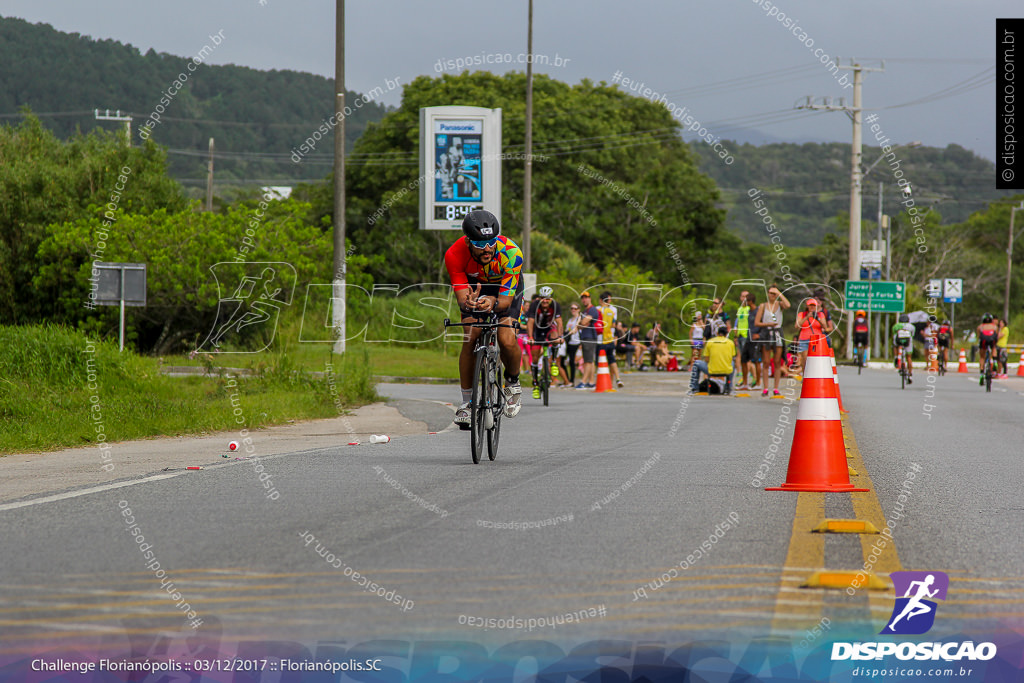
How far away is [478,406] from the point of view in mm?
9703

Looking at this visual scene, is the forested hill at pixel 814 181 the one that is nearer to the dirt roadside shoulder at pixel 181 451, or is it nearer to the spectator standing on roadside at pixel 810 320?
the spectator standing on roadside at pixel 810 320

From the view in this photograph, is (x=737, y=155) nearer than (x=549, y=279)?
No

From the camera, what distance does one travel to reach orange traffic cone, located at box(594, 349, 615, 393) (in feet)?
79.8

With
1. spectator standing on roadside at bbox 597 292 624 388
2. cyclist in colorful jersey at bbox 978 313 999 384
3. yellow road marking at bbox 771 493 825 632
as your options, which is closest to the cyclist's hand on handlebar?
yellow road marking at bbox 771 493 825 632

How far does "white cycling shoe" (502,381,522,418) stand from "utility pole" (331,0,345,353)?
16.0m

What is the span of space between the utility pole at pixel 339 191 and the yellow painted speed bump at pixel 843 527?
2050 cm

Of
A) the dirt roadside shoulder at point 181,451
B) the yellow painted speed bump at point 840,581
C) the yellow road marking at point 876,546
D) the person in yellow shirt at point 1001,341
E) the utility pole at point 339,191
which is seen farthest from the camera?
the person in yellow shirt at point 1001,341

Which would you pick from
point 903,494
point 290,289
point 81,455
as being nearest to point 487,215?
point 903,494

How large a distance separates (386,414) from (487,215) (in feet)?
25.8

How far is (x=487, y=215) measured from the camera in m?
9.48

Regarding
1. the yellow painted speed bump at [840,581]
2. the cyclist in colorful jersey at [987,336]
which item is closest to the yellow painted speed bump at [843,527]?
the yellow painted speed bump at [840,581]

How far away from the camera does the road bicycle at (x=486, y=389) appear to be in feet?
31.5

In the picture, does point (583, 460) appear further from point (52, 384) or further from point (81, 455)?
point (52, 384)

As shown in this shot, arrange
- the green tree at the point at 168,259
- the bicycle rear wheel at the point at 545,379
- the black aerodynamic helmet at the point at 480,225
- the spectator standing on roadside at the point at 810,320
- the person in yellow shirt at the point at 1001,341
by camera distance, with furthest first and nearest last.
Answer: the person in yellow shirt at the point at 1001,341
the green tree at the point at 168,259
the spectator standing on roadside at the point at 810,320
the bicycle rear wheel at the point at 545,379
the black aerodynamic helmet at the point at 480,225
